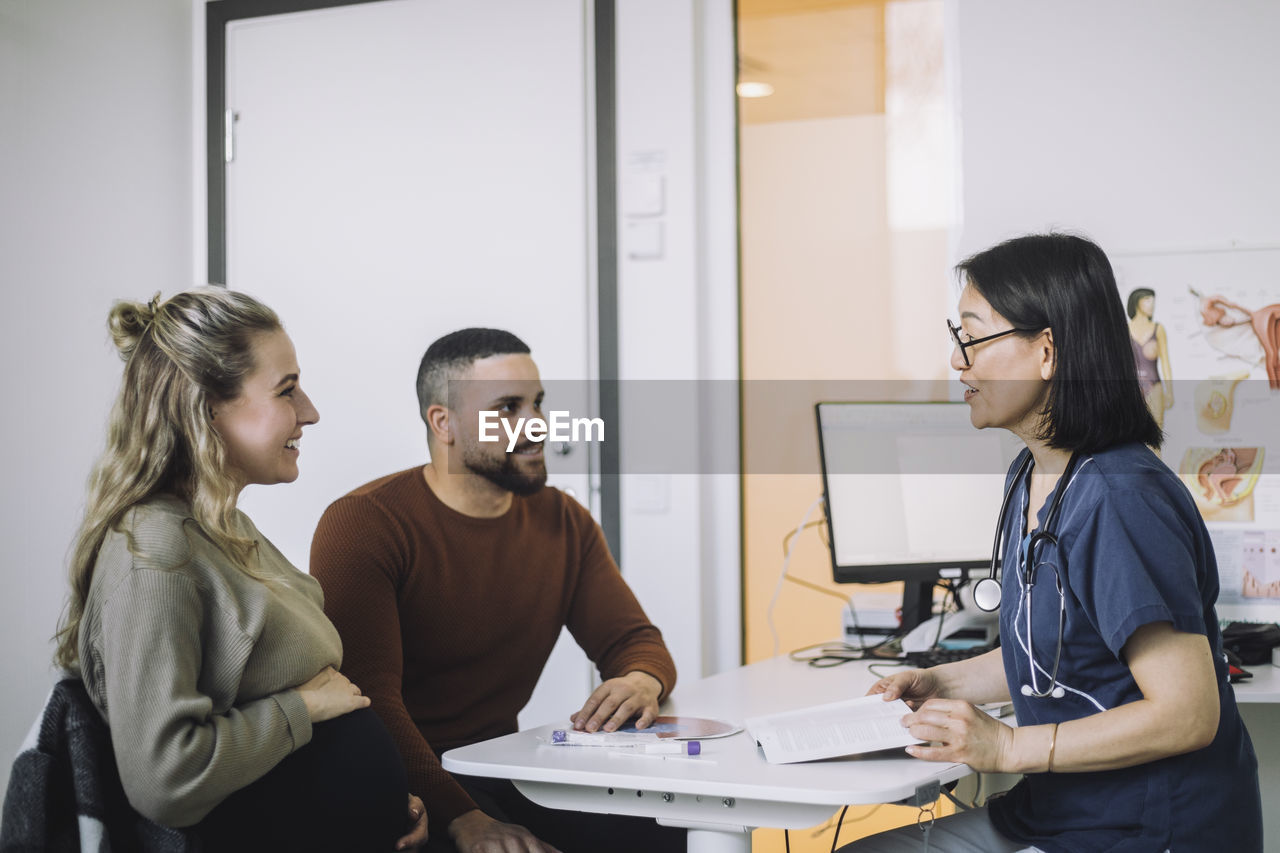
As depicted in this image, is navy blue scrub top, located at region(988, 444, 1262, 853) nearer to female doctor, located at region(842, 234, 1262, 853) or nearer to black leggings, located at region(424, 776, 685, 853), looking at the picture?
female doctor, located at region(842, 234, 1262, 853)

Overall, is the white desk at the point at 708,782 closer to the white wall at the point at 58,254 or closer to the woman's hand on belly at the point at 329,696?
the woman's hand on belly at the point at 329,696

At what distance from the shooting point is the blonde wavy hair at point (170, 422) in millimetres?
1374

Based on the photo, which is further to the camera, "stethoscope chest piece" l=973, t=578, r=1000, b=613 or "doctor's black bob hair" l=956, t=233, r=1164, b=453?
"stethoscope chest piece" l=973, t=578, r=1000, b=613

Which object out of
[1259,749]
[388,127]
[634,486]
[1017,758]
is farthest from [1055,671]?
[388,127]

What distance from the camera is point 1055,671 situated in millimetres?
1372

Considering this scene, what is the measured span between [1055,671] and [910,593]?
1055 millimetres

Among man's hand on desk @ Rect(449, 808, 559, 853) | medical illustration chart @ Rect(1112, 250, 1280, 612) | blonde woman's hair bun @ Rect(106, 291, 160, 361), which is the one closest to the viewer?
blonde woman's hair bun @ Rect(106, 291, 160, 361)

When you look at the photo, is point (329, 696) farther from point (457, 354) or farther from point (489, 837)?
point (457, 354)

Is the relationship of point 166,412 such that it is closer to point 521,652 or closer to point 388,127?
point 521,652

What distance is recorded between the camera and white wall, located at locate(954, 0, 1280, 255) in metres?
2.56

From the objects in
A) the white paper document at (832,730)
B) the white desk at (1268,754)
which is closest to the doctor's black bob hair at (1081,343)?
the white paper document at (832,730)

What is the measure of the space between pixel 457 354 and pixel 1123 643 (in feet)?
4.30

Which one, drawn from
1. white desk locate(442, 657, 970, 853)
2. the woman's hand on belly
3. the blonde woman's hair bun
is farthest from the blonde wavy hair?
white desk locate(442, 657, 970, 853)

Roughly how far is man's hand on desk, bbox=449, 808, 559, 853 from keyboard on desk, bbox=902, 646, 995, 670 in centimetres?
92
